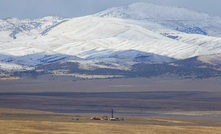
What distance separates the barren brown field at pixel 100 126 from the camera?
244ft

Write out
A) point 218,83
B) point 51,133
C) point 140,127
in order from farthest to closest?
1. point 218,83
2. point 140,127
3. point 51,133

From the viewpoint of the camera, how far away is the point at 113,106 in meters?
122

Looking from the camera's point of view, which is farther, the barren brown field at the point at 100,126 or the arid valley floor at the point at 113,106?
the arid valley floor at the point at 113,106

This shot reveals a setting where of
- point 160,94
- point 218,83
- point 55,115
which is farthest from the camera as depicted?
point 218,83

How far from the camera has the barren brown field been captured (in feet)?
244

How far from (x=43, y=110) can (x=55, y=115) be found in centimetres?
1297

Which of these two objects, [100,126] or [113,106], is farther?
[113,106]

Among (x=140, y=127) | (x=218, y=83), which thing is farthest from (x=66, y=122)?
(x=218, y=83)

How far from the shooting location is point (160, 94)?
152000mm

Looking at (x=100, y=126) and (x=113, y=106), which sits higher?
(x=113, y=106)

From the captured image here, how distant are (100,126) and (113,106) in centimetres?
4227

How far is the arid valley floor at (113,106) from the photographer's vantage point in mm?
79125

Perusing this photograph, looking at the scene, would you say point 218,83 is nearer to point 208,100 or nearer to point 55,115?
point 208,100

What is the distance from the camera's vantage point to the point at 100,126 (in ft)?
262
